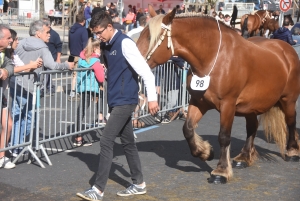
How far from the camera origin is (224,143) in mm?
6676

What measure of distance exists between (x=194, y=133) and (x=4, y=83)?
7.86 feet

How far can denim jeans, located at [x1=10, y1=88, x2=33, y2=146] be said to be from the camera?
7.42 m

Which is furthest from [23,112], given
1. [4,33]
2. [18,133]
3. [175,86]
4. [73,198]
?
[175,86]

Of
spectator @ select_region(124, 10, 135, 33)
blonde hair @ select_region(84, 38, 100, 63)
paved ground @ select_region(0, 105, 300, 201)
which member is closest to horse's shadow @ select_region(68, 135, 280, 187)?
paved ground @ select_region(0, 105, 300, 201)

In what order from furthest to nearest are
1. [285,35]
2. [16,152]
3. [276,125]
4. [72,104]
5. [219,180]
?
[285,35] → [72,104] → [276,125] → [16,152] → [219,180]

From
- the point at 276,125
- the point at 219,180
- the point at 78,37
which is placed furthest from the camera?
the point at 78,37

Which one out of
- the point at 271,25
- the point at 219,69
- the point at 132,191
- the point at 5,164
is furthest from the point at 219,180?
the point at 271,25

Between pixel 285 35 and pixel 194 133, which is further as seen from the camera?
pixel 285 35

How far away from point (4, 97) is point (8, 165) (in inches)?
33.9

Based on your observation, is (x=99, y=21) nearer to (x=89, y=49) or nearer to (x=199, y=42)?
(x=199, y=42)

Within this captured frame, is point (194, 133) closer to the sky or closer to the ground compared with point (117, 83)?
closer to the ground

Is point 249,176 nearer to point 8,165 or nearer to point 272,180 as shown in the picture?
point 272,180

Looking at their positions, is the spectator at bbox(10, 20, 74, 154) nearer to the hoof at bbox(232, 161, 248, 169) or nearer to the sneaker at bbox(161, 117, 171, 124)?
the hoof at bbox(232, 161, 248, 169)

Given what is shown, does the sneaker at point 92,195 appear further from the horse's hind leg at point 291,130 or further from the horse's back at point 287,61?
the horse's hind leg at point 291,130
